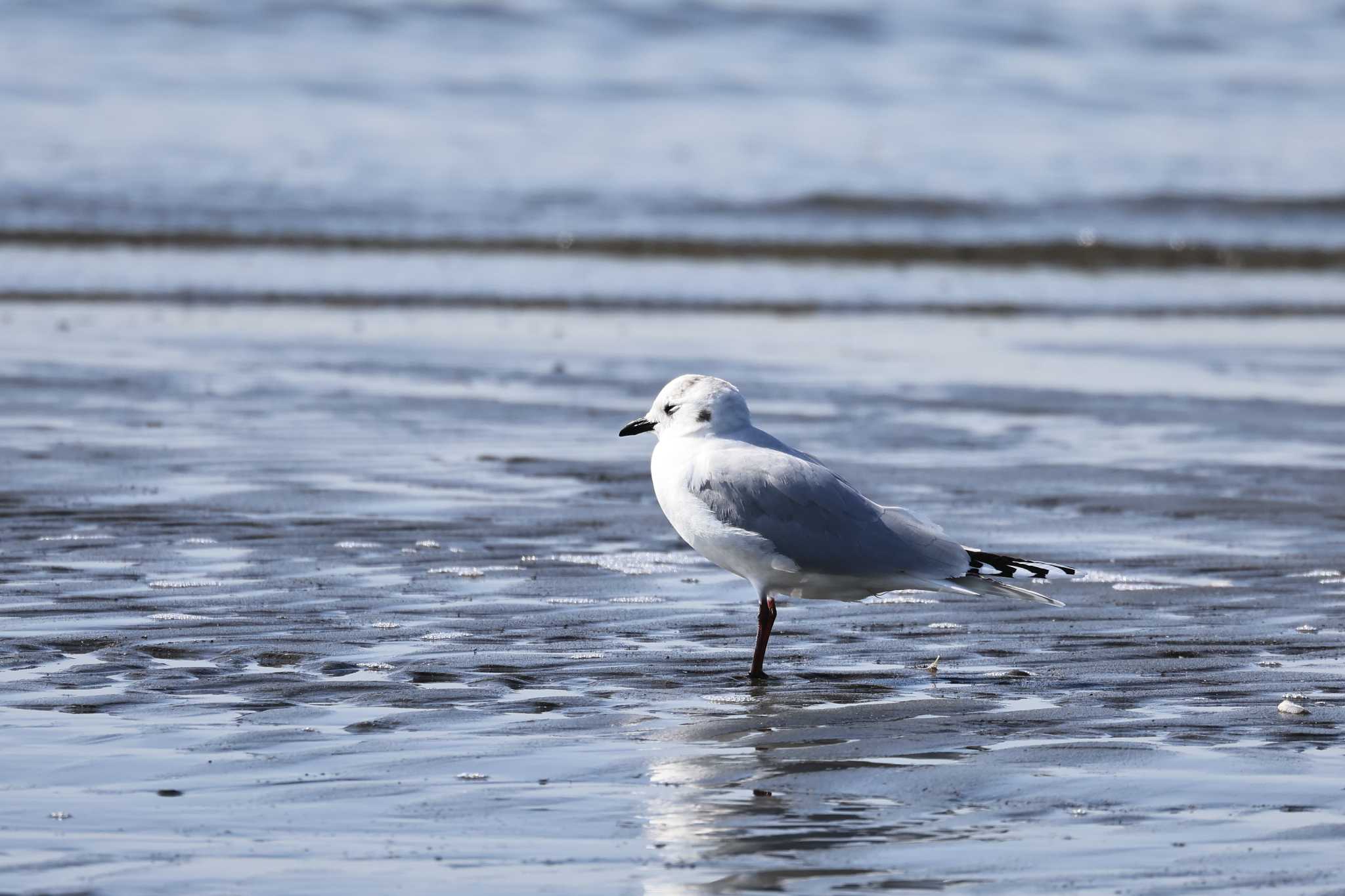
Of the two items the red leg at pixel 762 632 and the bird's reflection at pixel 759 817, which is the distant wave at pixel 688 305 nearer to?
the red leg at pixel 762 632

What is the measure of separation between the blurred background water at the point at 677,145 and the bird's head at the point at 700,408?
1058cm

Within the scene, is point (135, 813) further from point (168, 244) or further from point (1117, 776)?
point (168, 244)

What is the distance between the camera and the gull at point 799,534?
Result: 18.3 ft

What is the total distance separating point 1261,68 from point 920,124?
9.23 meters

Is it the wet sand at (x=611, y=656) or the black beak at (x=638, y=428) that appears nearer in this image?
the wet sand at (x=611, y=656)

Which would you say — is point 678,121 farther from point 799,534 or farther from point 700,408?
point 799,534

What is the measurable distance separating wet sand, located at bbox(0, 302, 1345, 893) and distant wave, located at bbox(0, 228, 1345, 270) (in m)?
8.63

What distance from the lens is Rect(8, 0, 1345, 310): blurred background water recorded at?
1944 centimetres

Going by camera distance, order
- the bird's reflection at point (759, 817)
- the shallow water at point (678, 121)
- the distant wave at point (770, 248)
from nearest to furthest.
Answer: the bird's reflection at point (759, 817), the distant wave at point (770, 248), the shallow water at point (678, 121)

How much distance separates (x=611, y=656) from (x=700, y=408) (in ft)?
2.54

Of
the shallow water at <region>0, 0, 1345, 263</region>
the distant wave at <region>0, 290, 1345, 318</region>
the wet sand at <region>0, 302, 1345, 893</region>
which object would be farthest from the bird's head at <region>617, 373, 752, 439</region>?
the shallow water at <region>0, 0, 1345, 263</region>

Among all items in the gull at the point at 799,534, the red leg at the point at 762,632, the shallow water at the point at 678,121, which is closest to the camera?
the red leg at the point at 762,632

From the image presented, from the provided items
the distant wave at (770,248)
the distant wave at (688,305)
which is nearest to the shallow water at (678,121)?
the distant wave at (770,248)

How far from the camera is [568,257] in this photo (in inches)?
777
